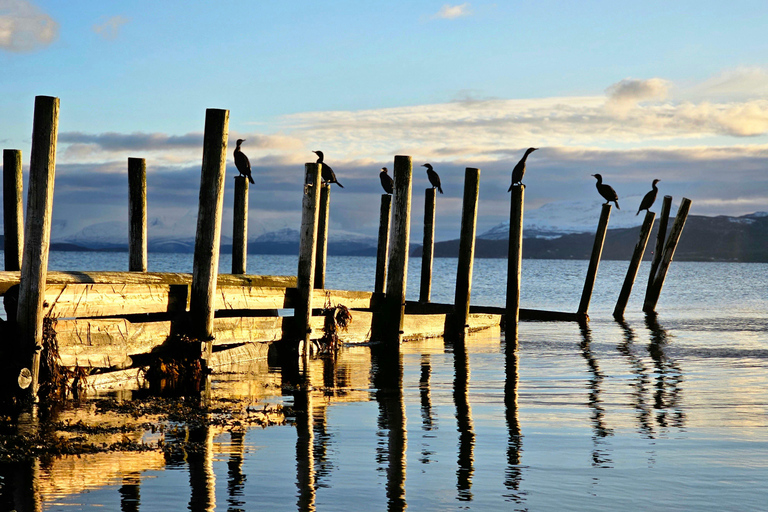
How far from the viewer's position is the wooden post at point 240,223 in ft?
50.0

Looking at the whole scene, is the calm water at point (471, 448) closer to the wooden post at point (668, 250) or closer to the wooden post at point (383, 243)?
the wooden post at point (383, 243)

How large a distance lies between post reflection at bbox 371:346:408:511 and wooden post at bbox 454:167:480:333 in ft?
8.66

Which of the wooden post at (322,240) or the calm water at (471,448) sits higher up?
the wooden post at (322,240)

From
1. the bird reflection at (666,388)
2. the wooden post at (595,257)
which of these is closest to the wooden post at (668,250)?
the wooden post at (595,257)

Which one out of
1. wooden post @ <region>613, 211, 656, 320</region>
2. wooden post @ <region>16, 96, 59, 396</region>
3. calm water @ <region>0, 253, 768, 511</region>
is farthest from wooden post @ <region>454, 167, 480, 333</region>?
wooden post @ <region>16, 96, 59, 396</region>

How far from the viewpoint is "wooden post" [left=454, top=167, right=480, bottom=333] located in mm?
17500

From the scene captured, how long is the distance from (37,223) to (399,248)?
7.82 metres

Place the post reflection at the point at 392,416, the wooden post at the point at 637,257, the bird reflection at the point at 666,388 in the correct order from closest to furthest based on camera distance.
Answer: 1. the post reflection at the point at 392,416
2. the bird reflection at the point at 666,388
3. the wooden post at the point at 637,257

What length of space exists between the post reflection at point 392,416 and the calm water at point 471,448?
0.09 feet

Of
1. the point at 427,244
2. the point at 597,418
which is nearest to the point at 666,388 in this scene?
the point at 597,418

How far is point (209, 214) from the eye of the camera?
36.6ft

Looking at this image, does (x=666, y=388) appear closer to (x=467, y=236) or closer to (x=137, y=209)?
(x=467, y=236)

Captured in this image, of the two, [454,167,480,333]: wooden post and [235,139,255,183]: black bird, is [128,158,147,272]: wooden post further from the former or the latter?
[454,167,480,333]: wooden post

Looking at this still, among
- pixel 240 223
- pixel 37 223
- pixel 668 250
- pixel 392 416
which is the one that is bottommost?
pixel 392 416
